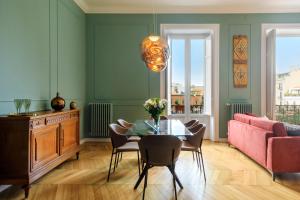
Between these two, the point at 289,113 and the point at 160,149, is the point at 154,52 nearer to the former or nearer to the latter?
the point at 160,149

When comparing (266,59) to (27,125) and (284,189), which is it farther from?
(27,125)

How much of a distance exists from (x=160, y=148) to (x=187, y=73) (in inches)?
174

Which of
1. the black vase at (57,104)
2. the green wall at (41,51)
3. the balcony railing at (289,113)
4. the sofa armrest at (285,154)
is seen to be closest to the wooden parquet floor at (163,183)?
the sofa armrest at (285,154)

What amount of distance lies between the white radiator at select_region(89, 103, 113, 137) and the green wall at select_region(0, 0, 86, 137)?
0.24 m

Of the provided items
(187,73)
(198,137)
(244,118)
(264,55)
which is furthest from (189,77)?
(198,137)

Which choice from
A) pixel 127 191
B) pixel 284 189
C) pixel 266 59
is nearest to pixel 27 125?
pixel 127 191

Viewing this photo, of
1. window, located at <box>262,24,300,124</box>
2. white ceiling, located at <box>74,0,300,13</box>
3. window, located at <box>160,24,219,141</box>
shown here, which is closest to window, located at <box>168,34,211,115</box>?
window, located at <box>160,24,219,141</box>

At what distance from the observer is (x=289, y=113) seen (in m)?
7.39

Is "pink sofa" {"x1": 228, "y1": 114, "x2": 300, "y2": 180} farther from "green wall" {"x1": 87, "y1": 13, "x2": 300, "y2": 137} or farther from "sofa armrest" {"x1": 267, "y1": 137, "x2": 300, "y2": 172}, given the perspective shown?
"green wall" {"x1": 87, "y1": 13, "x2": 300, "y2": 137}

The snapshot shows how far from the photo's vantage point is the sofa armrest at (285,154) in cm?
377

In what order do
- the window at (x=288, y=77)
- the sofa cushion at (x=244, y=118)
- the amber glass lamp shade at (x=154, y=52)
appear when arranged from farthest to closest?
the window at (x=288, y=77) < the sofa cushion at (x=244, y=118) < the amber glass lamp shade at (x=154, y=52)

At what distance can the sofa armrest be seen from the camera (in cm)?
377

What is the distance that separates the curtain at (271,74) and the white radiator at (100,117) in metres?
3.91

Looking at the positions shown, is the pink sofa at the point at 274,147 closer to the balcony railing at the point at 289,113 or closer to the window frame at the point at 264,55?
the window frame at the point at 264,55
